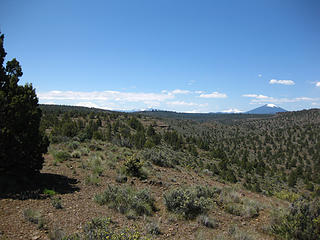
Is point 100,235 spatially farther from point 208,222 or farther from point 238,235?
point 238,235

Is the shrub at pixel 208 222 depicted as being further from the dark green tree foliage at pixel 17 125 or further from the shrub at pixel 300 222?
the dark green tree foliage at pixel 17 125

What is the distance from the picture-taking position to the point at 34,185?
685 cm

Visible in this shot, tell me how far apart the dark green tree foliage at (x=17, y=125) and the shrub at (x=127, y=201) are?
3.28 meters

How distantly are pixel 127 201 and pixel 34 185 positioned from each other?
156 inches

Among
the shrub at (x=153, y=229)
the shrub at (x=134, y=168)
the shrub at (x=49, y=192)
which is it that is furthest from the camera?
the shrub at (x=134, y=168)

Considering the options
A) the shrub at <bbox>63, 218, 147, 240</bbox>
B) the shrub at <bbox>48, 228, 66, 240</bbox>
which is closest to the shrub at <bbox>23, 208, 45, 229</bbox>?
the shrub at <bbox>48, 228, 66, 240</bbox>

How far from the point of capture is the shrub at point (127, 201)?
584cm

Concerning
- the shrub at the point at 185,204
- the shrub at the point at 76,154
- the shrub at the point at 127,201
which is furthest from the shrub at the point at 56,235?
the shrub at the point at 76,154

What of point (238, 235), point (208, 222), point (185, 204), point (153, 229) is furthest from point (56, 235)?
point (238, 235)

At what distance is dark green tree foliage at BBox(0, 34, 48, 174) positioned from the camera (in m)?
6.36

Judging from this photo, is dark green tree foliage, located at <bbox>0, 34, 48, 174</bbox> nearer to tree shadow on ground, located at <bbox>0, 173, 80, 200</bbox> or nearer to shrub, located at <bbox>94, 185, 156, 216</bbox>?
tree shadow on ground, located at <bbox>0, 173, 80, 200</bbox>

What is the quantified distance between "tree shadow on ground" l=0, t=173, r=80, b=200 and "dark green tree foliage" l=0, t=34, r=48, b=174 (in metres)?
0.39

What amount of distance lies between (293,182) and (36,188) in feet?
130

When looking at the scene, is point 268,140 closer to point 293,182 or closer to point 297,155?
point 297,155
